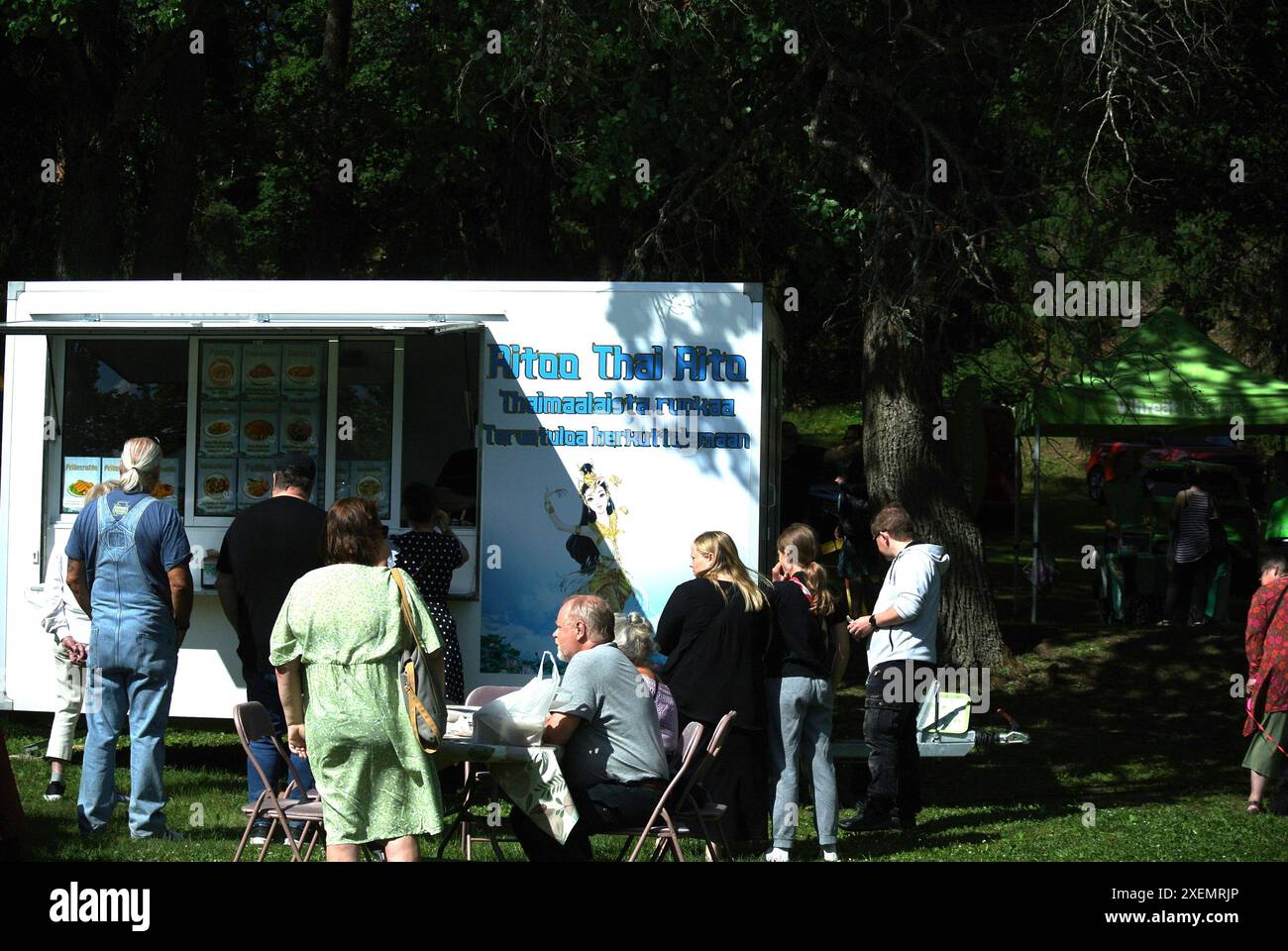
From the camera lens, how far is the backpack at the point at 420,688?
5230 mm

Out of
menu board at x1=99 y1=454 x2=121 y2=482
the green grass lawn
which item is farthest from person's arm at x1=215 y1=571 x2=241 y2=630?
menu board at x1=99 y1=454 x2=121 y2=482

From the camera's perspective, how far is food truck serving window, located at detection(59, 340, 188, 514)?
8734mm

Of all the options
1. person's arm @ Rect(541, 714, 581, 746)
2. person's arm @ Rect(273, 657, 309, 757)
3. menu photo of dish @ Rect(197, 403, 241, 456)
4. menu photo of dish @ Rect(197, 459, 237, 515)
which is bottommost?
person's arm @ Rect(541, 714, 581, 746)

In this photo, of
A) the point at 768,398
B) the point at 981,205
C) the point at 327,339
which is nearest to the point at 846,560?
the point at 981,205

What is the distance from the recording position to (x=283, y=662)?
5270mm

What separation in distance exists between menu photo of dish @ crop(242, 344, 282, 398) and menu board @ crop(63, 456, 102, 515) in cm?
98

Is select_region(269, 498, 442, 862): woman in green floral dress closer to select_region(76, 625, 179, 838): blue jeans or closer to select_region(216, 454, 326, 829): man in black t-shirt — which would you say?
select_region(216, 454, 326, 829): man in black t-shirt

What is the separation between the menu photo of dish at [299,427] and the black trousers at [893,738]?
3.47 m

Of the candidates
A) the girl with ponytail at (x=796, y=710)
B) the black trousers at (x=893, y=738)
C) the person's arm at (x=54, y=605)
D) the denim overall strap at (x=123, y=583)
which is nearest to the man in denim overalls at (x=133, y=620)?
the denim overall strap at (x=123, y=583)

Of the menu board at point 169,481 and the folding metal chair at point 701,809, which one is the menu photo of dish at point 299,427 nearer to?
the menu board at point 169,481

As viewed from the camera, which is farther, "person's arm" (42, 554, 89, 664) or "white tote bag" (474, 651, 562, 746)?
"person's arm" (42, 554, 89, 664)

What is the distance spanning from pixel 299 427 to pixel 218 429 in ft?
1.54

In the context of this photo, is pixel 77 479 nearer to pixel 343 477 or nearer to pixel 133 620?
pixel 343 477

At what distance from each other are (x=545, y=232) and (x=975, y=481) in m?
5.86
